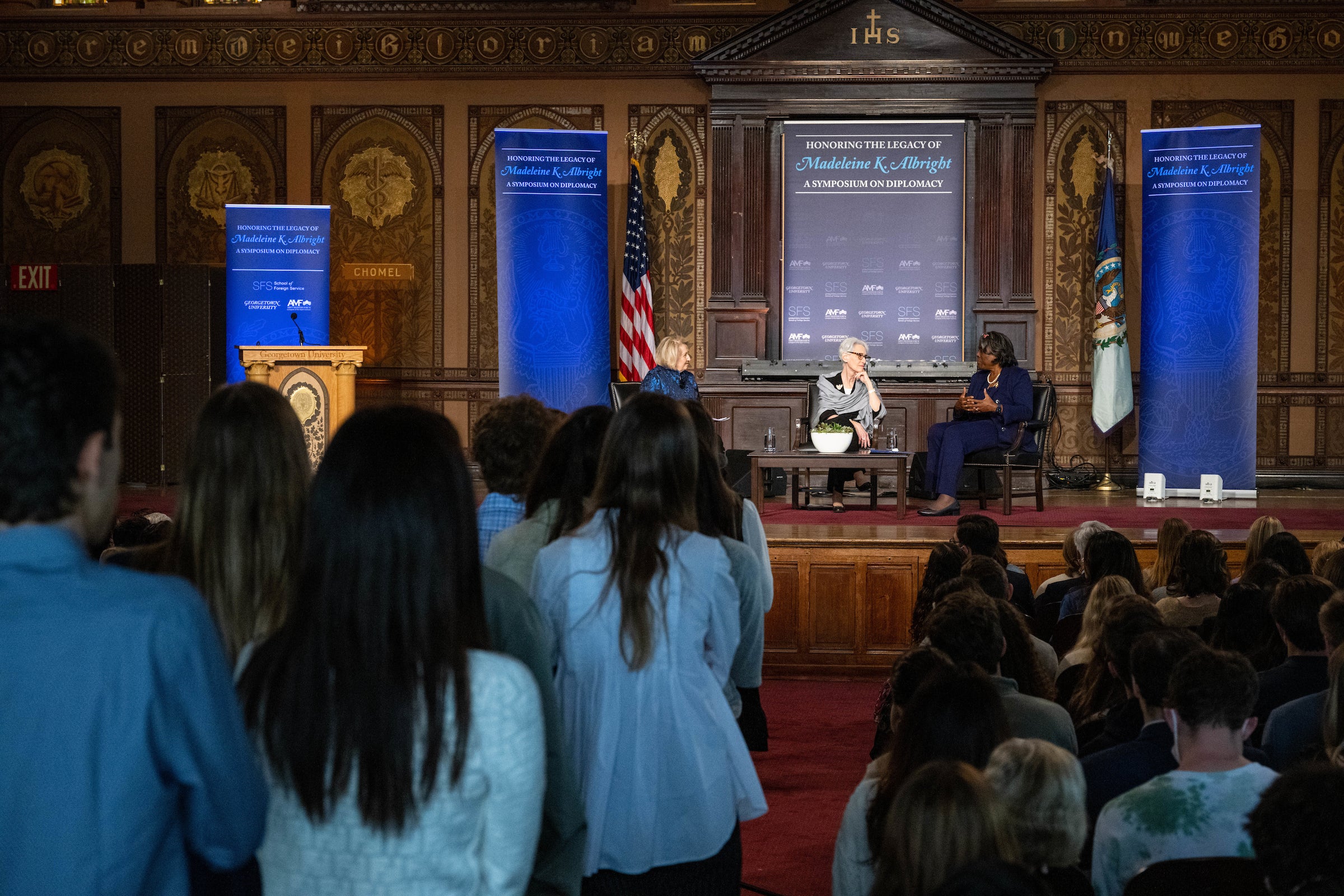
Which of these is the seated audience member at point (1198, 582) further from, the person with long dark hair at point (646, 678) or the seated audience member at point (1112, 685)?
the person with long dark hair at point (646, 678)

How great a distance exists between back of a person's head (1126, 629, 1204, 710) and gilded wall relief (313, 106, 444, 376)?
29.3 ft

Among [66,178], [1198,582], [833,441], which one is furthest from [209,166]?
[1198,582]

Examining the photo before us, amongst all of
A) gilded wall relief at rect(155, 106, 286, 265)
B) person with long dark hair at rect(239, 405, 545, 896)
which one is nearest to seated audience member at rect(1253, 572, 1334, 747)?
person with long dark hair at rect(239, 405, 545, 896)

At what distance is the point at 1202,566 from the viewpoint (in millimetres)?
4082

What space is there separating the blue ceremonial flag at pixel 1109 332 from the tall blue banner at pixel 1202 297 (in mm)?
881

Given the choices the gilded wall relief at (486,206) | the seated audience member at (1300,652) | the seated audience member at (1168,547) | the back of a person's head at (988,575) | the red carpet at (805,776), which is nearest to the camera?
the seated audience member at (1300,652)

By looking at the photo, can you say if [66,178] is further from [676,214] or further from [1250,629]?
[1250,629]

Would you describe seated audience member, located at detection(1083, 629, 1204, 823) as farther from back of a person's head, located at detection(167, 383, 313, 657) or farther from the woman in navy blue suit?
the woman in navy blue suit

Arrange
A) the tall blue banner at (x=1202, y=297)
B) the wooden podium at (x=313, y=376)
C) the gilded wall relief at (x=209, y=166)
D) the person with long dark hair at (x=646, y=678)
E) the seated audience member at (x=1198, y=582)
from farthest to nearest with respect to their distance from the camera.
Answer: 1. the gilded wall relief at (x=209, y=166)
2. the wooden podium at (x=313, y=376)
3. the tall blue banner at (x=1202, y=297)
4. the seated audience member at (x=1198, y=582)
5. the person with long dark hair at (x=646, y=678)

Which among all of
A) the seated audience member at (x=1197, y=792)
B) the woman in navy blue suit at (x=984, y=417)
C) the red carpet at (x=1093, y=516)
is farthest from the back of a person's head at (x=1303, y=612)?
the woman in navy blue suit at (x=984, y=417)

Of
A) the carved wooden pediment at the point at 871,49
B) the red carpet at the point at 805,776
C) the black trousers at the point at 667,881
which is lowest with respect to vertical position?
the red carpet at the point at 805,776

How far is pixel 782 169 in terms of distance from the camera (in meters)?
10.5

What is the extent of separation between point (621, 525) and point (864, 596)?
436 centimetres

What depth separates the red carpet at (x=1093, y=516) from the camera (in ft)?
23.5
